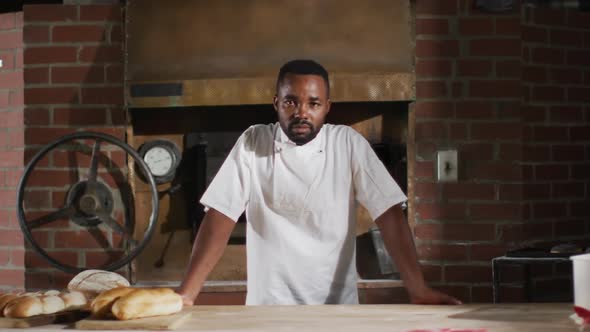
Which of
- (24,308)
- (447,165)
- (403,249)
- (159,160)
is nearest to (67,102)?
(159,160)

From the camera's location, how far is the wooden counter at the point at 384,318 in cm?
126

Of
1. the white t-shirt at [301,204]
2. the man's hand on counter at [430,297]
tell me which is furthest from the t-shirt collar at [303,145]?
the man's hand on counter at [430,297]

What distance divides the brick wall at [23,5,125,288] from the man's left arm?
1.43 metres

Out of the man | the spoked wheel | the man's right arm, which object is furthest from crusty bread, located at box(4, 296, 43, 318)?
the spoked wheel

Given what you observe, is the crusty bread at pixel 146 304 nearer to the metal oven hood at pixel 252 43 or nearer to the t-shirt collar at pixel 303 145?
the t-shirt collar at pixel 303 145

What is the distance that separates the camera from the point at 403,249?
5.96ft

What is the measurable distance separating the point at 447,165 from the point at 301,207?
1202 mm

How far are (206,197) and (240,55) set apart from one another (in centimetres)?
118

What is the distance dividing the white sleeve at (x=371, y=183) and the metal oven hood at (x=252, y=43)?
3.25 ft

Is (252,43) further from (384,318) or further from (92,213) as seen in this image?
(384,318)

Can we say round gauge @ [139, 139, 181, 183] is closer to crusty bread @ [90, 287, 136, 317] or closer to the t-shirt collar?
the t-shirt collar

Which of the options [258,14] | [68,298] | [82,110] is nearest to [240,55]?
[258,14]

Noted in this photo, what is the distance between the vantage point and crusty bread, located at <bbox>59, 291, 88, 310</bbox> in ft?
4.49

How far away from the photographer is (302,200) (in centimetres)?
192
